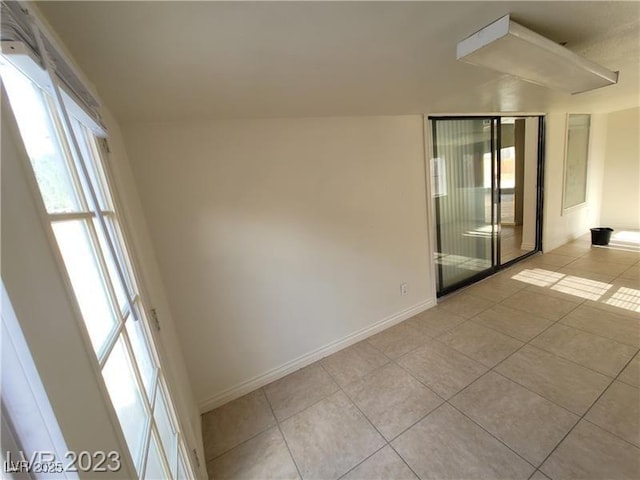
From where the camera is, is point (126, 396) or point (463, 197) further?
point (463, 197)

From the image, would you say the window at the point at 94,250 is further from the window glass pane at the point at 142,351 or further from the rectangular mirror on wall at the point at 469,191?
the rectangular mirror on wall at the point at 469,191

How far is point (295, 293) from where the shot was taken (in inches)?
93.8

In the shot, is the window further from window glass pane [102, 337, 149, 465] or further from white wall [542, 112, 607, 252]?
white wall [542, 112, 607, 252]

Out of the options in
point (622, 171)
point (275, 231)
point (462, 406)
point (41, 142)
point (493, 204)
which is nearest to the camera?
point (41, 142)

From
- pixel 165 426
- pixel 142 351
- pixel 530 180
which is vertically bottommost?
pixel 165 426

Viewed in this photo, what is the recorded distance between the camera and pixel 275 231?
87.7 inches

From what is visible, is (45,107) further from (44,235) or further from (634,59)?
(634,59)

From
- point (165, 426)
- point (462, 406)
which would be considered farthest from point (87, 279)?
point (462, 406)

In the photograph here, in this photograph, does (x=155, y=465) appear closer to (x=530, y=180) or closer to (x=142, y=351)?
(x=142, y=351)

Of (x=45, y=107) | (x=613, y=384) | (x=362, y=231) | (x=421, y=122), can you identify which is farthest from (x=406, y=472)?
(x=421, y=122)

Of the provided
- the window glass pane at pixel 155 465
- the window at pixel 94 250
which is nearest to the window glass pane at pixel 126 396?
the window at pixel 94 250

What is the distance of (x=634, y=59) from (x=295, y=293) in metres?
2.80

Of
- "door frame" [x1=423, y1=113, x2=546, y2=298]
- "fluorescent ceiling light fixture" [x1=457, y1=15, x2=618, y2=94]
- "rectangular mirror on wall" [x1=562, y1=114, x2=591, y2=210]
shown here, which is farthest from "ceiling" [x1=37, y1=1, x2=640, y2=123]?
"rectangular mirror on wall" [x1=562, y1=114, x2=591, y2=210]

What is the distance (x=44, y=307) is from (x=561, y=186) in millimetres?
5886
